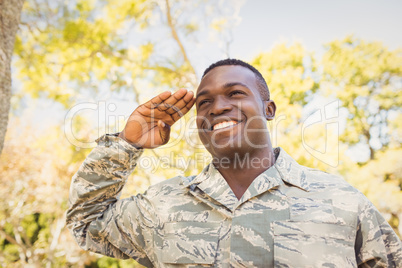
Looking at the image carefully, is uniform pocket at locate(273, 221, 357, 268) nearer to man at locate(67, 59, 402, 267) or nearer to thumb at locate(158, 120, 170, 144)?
man at locate(67, 59, 402, 267)

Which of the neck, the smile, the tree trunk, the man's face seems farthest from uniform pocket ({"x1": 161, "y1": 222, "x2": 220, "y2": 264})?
the tree trunk

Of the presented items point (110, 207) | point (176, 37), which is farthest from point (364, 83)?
point (110, 207)

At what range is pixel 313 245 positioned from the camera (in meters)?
→ 1.37

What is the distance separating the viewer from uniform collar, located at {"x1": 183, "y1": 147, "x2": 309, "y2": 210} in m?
1.59

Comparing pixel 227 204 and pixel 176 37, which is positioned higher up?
pixel 176 37

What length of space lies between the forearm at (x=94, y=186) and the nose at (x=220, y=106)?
56 centimetres

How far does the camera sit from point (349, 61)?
13.4 metres

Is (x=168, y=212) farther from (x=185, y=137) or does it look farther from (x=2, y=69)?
(x=185, y=137)

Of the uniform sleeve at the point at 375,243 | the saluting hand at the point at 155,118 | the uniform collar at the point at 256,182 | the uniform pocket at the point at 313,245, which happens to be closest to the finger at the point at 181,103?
the saluting hand at the point at 155,118

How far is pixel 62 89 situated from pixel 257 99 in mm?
7761

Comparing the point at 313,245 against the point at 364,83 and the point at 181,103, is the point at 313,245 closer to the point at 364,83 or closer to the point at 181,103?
the point at 181,103

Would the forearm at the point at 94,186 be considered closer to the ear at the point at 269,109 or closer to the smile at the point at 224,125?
the smile at the point at 224,125

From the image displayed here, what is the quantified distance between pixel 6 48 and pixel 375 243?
9.36 ft

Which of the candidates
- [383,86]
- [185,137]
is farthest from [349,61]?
[185,137]
